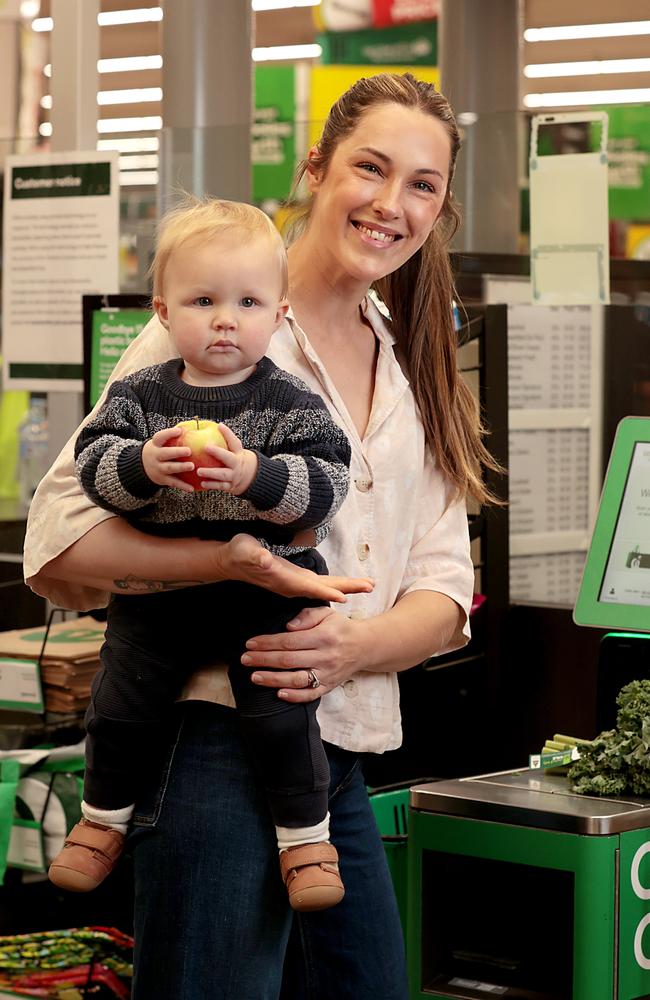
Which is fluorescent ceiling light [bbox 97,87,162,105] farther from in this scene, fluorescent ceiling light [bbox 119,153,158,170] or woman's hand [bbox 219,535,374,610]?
woman's hand [bbox 219,535,374,610]

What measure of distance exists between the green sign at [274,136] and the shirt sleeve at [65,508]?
2743 millimetres

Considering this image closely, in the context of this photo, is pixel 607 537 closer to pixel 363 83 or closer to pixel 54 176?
pixel 363 83

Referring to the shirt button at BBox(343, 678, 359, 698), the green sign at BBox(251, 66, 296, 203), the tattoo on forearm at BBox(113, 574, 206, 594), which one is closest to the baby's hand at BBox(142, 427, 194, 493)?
the tattoo on forearm at BBox(113, 574, 206, 594)

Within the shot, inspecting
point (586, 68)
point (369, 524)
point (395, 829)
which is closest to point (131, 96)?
point (586, 68)

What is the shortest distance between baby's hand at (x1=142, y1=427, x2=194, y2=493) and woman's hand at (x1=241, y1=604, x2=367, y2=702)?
0.22 metres

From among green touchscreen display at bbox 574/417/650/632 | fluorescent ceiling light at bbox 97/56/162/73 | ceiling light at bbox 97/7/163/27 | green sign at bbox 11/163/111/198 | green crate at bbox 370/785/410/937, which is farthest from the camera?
fluorescent ceiling light at bbox 97/56/162/73

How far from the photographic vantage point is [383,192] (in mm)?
1896

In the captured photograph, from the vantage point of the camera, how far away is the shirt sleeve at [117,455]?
1.63 metres

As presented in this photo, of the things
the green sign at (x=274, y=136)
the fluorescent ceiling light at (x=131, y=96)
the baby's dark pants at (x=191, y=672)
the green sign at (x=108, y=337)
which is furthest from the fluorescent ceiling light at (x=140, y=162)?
the fluorescent ceiling light at (x=131, y=96)

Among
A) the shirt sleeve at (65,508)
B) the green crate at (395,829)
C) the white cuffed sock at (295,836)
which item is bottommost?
the green crate at (395,829)

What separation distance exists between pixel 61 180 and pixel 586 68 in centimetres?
831

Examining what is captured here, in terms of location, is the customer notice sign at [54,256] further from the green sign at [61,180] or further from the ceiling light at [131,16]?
the ceiling light at [131,16]

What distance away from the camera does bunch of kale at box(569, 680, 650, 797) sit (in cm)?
216

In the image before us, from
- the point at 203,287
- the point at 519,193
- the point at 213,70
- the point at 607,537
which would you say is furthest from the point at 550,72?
the point at 203,287
